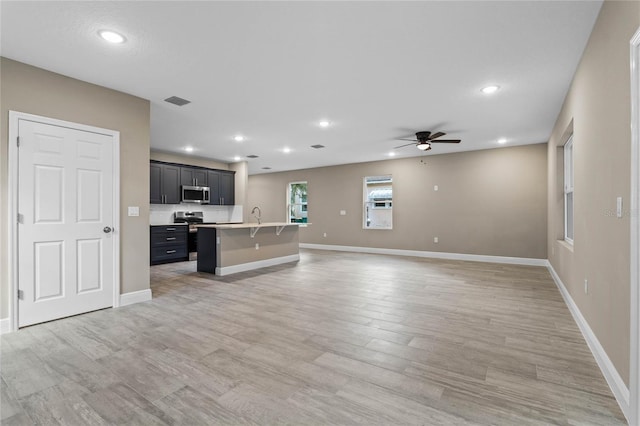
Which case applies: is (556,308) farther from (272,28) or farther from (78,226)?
(78,226)

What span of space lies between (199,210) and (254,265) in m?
3.29

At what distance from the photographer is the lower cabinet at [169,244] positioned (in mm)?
6742

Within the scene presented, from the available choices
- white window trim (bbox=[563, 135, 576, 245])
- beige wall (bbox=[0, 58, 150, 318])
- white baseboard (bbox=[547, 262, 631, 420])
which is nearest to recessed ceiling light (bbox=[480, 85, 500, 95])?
white window trim (bbox=[563, 135, 576, 245])

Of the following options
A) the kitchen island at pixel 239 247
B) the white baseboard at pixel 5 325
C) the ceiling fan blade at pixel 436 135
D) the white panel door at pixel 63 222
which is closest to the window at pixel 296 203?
the kitchen island at pixel 239 247

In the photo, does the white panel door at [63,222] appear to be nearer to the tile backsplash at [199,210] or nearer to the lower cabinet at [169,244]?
the lower cabinet at [169,244]

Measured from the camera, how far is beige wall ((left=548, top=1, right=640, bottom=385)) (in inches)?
71.0

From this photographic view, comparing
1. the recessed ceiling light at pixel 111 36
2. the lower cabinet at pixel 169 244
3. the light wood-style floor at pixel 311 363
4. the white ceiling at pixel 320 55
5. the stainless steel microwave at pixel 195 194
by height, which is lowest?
the light wood-style floor at pixel 311 363

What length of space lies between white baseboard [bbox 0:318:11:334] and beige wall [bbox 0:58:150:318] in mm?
48

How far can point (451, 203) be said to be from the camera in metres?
7.60

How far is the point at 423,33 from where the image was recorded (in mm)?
2564

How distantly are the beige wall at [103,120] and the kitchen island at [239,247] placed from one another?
1650mm

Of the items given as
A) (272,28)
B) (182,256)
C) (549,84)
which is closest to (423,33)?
(272,28)

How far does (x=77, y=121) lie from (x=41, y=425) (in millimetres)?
3036

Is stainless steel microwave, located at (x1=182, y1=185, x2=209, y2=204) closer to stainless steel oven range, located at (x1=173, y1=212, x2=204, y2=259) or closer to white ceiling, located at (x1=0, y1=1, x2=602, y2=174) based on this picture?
stainless steel oven range, located at (x1=173, y1=212, x2=204, y2=259)
